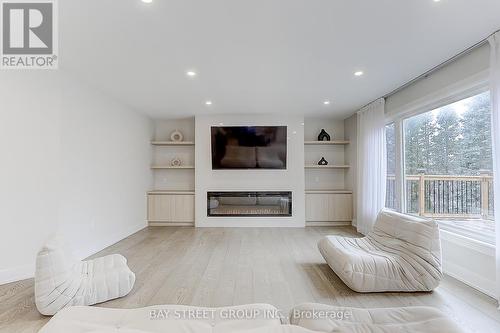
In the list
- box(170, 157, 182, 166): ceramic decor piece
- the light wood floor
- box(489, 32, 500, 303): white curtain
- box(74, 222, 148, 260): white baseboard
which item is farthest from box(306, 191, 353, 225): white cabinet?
box(74, 222, 148, 260): white baseboard

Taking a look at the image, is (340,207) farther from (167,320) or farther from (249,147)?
(167,320)

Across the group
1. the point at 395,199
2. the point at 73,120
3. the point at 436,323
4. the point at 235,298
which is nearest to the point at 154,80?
the point at 73,120

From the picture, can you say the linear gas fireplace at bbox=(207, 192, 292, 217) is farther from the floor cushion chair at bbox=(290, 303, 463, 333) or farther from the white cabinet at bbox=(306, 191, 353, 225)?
the floor cushion chair at bbox=(290, 303, 463, 333)

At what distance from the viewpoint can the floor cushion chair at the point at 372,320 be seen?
4.10 ft

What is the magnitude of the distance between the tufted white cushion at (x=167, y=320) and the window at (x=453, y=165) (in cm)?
298

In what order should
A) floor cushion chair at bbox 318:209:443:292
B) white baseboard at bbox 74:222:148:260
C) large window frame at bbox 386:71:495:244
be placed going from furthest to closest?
white baseboard at bbox 74:222:148:260 → large window frame at bbox 386:71:495:244 → floor cushion chair at bbox 318:209:443:292

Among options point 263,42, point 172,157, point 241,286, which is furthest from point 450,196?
point 172,157

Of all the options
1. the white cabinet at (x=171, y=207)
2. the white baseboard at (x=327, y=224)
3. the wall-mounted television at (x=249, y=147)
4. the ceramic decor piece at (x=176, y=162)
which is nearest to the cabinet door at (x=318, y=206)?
the white baseboard at (x=327, y=224)

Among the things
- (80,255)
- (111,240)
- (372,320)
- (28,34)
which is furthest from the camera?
(111,240)

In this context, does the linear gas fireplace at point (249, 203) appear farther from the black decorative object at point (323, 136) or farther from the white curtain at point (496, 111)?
the white curtain at point (496, 111)

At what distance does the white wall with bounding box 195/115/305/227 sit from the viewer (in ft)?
19.7

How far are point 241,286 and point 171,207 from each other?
3.65 metres

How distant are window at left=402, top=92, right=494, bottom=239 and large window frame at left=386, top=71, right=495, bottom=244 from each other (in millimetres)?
51

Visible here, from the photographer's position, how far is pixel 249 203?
6129 mm
